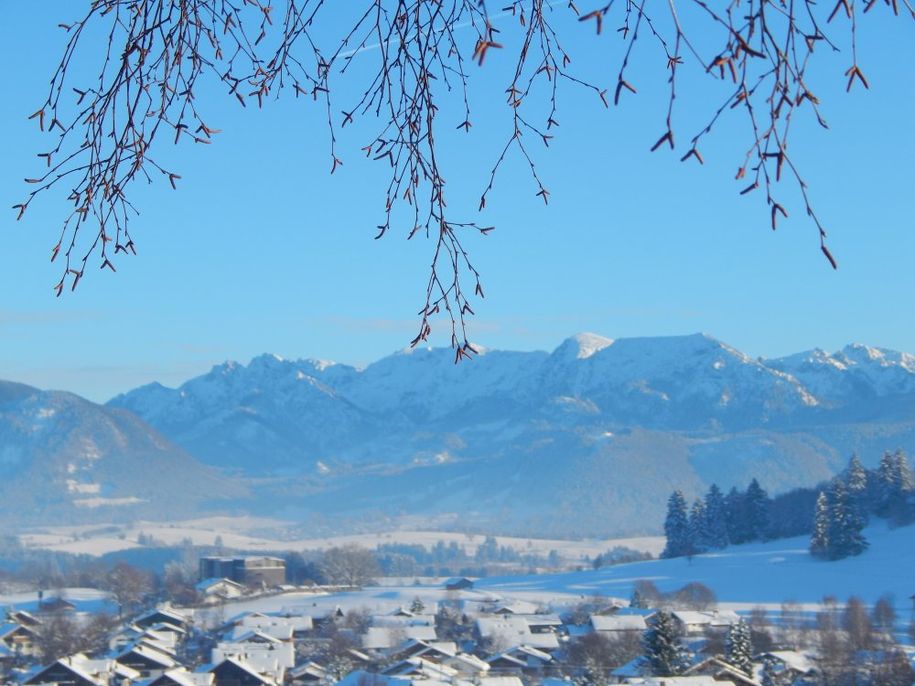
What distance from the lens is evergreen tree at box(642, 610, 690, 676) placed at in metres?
31.3

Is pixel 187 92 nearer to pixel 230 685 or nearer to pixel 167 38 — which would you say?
pixel 167 38

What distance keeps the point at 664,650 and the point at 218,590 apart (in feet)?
131

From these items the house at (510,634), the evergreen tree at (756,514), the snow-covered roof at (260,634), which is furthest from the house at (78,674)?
the evergreen tree at (756,514)

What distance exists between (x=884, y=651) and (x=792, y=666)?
206 cm

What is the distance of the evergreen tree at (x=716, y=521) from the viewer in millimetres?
76750

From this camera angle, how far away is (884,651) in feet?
106

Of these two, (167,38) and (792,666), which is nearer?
(167,38)

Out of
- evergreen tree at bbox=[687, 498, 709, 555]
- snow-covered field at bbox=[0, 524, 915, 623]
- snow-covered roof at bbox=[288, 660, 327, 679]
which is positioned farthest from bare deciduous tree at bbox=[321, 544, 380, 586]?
snow-covered roof at bbox=[288, 660, 327, 679]

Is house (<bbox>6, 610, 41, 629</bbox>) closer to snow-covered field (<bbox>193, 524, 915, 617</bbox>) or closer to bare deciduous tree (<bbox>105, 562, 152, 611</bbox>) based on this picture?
bare deciduous tree (<bbox>105, 562, 152, 611</bbox>)

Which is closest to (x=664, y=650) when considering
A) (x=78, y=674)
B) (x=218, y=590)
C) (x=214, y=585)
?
(x=78, y=674)

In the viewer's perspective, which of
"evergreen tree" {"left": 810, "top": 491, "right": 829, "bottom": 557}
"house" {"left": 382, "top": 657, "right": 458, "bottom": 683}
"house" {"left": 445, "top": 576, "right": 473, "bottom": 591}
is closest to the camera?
"house" {"left": 382, "top": 657, "right": 458, "bottom": 683}

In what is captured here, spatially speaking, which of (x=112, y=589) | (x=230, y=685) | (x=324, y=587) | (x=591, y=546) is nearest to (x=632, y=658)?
(x=230, y=685)

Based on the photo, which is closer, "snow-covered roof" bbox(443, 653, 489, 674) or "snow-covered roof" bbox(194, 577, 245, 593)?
"snow-covered roof" bbox(443, 653, 489, 674)

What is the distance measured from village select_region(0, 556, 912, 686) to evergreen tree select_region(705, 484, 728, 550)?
1895 centimetres
